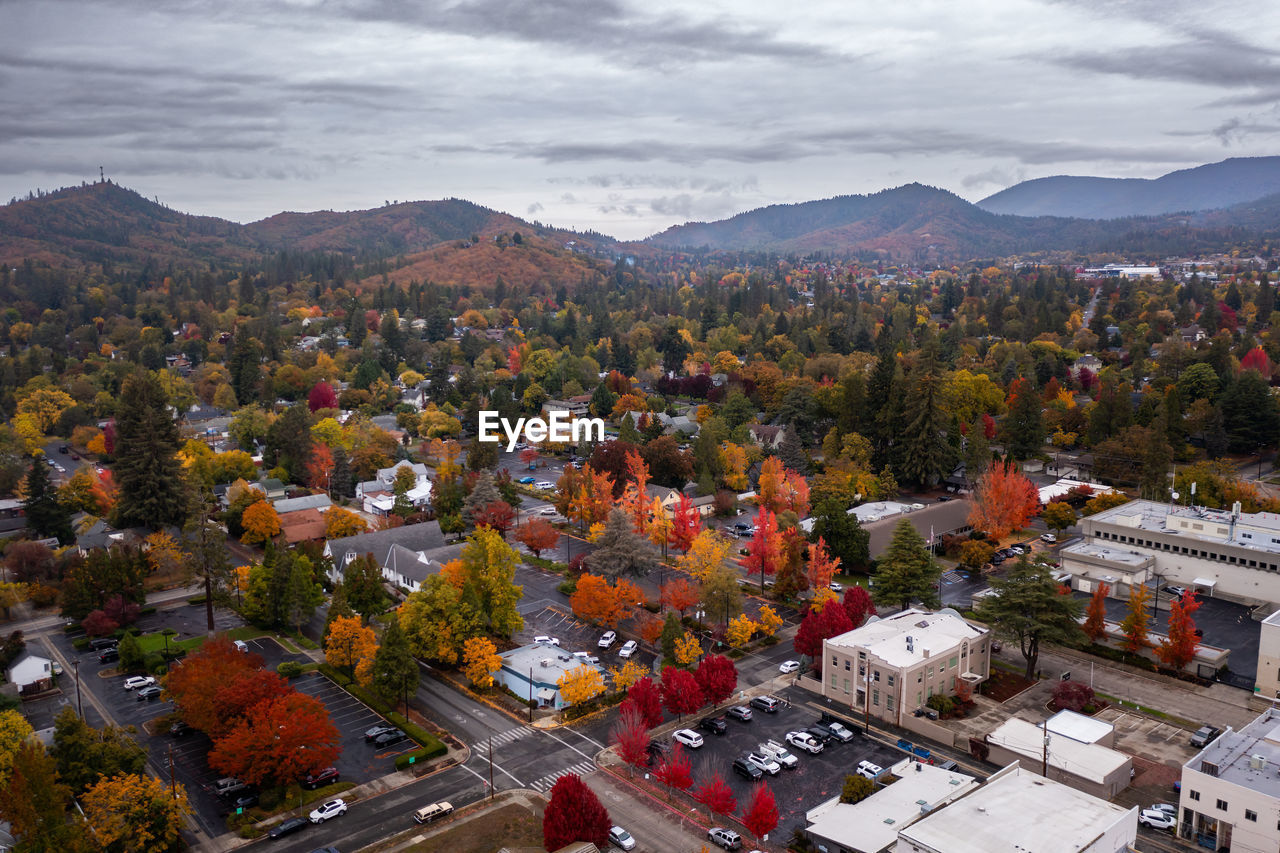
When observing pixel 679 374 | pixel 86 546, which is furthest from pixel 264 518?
pixel 679 374

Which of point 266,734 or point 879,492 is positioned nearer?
point 266,734

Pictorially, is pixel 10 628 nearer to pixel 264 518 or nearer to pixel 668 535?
pixel 264 518

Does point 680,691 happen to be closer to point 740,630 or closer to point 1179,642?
point 740,630

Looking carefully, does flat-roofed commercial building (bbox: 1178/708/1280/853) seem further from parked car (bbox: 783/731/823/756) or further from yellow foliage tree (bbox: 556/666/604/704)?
yellow foliage tree (bbox: 556/666/604/704)

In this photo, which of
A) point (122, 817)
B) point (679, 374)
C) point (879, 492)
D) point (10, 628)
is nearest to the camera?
point (122, 817)

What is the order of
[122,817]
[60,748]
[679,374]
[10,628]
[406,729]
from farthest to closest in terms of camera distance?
[679,374], [10,628], [406,729], [60,748], [122,817]

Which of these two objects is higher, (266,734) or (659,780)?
(266,734)

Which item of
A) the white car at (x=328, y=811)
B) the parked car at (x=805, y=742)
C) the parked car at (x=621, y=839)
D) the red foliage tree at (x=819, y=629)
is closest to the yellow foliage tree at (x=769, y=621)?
the red foliage tree at (x=819, y=629)
